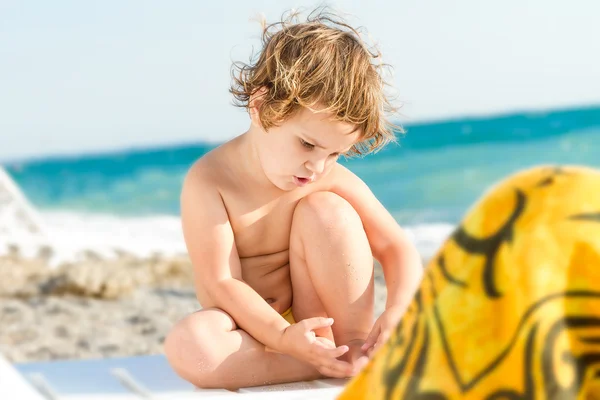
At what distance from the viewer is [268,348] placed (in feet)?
6.09

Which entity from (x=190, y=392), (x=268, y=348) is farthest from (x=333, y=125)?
(x=190, y=392)

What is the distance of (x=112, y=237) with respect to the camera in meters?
11.2

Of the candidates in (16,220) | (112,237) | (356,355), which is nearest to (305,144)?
(356,355)

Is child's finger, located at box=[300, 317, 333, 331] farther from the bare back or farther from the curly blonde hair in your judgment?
the curly blonde hair

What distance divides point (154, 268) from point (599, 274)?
5.93m

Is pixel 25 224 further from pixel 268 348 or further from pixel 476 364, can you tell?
pixel 476 364

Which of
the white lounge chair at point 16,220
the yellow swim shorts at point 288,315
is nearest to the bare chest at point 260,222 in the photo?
the yellow swim shorts at point 288,315

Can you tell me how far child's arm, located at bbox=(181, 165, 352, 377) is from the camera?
5.85ft

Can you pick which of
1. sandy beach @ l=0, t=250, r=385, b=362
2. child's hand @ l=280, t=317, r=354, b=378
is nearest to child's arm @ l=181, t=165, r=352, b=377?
child's hand @ l=280, t=317, r=354, b=378

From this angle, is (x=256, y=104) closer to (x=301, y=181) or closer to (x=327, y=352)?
(x=301, y=181)

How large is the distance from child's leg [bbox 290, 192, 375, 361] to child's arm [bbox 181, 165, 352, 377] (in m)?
0.11

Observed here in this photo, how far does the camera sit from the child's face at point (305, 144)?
5.90 feet

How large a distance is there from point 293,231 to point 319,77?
1.21ft

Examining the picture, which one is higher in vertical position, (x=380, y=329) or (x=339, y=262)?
(x=339, y=262)
